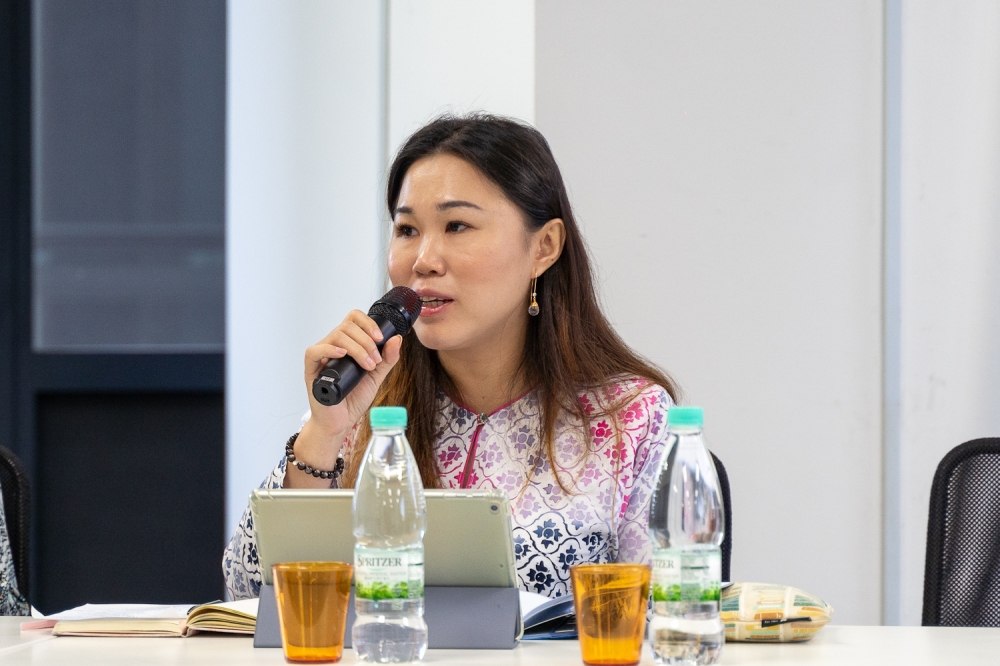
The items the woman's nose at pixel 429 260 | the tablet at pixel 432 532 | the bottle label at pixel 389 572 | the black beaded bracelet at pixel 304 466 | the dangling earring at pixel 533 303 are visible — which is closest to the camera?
the bottle label at pixel 389 572

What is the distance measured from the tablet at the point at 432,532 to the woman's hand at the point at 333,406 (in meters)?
0.30

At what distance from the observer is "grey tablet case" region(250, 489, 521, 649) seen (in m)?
1.00

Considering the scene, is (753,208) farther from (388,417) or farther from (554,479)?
(388,417)

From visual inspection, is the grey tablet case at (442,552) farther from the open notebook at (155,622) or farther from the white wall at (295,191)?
→ the white wall at (295,191)

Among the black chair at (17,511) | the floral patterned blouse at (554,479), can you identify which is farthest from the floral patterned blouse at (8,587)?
the floral patterned blouse at (554,479)

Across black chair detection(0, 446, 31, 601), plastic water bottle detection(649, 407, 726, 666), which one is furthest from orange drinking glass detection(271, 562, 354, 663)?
black chair detection(0, 446, 31, 601)

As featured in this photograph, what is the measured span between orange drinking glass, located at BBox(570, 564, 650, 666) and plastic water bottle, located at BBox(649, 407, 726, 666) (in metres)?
0.02

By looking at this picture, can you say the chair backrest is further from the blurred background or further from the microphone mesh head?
the blurred background

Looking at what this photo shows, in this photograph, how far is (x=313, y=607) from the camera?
928 millimetres

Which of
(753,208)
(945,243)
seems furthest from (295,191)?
(945,243)

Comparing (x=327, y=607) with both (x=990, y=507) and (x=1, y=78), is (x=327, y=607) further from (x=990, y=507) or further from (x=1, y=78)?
(x=1, y=78)

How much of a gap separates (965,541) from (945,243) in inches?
38.6

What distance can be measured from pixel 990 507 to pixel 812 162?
3.44ft

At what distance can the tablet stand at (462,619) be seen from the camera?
102cm
